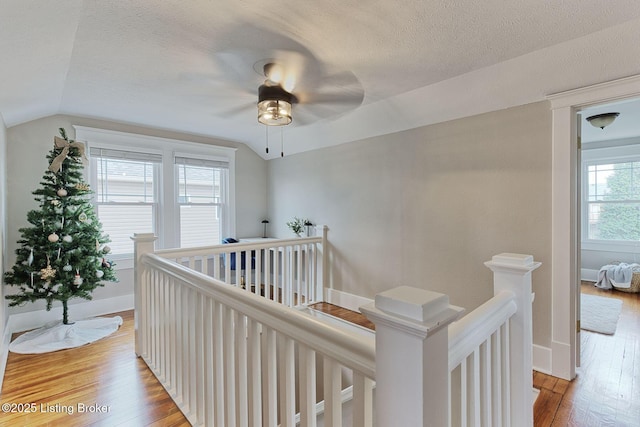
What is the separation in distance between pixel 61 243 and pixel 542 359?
438 centimetres

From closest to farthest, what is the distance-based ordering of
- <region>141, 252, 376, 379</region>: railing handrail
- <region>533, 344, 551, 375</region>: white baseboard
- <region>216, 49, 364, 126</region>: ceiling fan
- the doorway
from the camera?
<region>141, 252, 376, 379</region>: railing handrail
<region>216, 49, 364, 126</region>: ceiling fan
<region>533, 344, 551, 375</region>: white baseboard
the doorway

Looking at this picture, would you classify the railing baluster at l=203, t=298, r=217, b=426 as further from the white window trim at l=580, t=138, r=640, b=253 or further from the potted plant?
the white window trim at l=580, t=138, r=640, b=253

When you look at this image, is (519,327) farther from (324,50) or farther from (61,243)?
(61,243)

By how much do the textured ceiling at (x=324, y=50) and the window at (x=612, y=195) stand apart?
4.17 metres

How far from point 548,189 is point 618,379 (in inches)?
57.9

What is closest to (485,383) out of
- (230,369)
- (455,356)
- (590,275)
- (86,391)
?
(455,356)

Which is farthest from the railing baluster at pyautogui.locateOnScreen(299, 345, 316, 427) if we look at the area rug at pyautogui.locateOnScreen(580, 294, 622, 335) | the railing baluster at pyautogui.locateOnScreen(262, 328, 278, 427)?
the area rug at pyautogui.locateOnScreen(580, 294, 622, 335)

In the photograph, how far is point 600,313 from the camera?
3.53 m

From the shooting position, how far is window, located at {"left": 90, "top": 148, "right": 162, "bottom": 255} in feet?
11.9

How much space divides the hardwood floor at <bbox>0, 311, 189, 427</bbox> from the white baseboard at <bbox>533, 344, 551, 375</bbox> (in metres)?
2.60

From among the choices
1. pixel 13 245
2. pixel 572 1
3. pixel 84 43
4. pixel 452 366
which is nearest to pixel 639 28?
pixel 572 1

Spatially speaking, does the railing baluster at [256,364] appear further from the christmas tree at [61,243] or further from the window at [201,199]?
the window at [201,199]

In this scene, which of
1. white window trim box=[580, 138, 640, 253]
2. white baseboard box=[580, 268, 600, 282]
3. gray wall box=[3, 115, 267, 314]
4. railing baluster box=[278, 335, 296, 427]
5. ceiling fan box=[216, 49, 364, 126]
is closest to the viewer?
railing baluster box=[278, 335, 296, 427]

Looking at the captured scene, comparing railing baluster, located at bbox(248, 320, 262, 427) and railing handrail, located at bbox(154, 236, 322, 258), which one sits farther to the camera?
railing handrail, located at bbox(154, 236, 322, 258)
